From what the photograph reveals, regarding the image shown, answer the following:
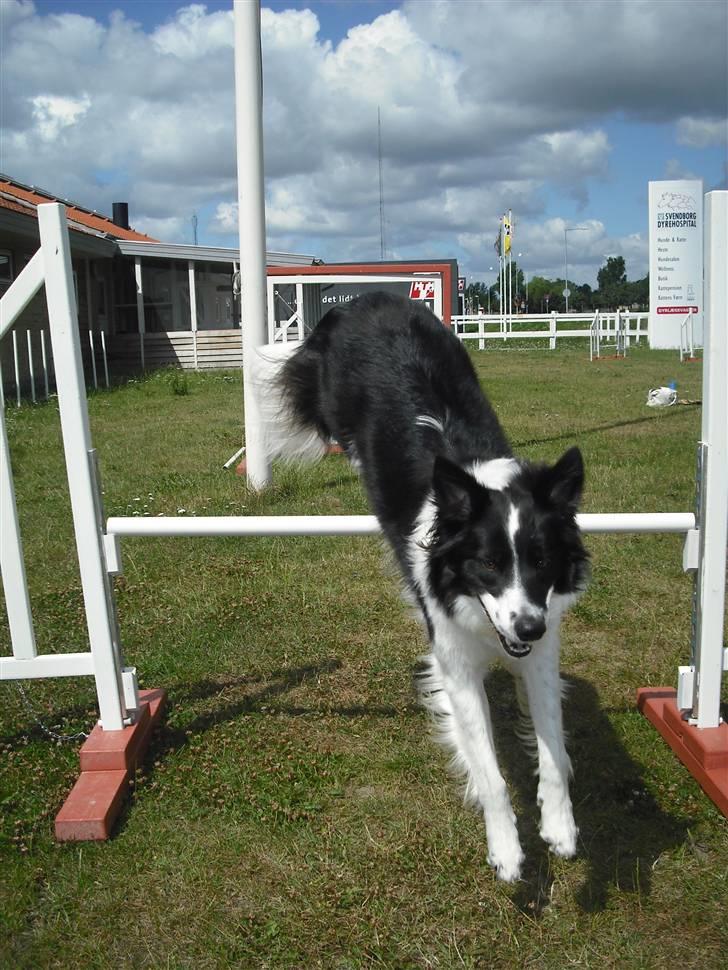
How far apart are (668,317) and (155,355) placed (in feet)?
54.7

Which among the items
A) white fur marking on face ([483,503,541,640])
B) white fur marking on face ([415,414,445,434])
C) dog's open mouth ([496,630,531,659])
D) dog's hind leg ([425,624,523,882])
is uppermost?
white fur marking on face ([415,414,445,434])

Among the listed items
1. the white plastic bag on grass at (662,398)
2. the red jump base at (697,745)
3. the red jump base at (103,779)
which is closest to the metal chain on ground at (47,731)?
the red jump base at (103,779)

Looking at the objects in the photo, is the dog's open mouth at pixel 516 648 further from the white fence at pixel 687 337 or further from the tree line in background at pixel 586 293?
the tree line in background at pixel 586 293

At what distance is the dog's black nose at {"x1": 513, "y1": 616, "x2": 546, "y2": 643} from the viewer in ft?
9.65

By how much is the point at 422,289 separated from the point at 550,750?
35.3ft

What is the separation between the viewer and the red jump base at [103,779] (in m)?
3.56

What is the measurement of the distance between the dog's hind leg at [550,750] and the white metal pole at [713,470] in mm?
907

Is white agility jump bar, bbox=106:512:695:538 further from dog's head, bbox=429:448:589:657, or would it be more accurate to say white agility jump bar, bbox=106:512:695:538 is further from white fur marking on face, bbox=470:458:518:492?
dog's head, bbox=429:448:589:657

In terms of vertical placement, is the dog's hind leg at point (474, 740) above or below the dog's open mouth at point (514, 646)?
below

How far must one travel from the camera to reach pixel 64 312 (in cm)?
378

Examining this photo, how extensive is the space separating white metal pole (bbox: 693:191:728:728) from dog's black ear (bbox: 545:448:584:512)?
0.91m

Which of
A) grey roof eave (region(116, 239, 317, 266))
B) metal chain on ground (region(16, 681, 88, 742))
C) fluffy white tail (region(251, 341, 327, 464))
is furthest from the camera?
grey roof eave (region(116, 239, 317, 266))

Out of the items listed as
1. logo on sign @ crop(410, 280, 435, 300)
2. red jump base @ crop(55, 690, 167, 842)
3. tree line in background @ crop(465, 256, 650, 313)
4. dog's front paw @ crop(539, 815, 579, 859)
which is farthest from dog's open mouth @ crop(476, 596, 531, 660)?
tree line in background @ crop(465, 256, 650, 313)

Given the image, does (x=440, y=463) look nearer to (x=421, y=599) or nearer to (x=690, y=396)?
(x=421, y=599)
